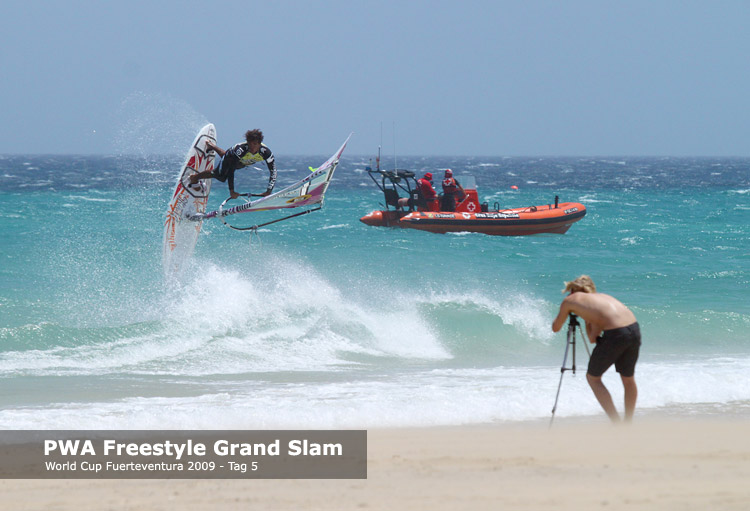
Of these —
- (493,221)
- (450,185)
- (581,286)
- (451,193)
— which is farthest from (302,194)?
(451,193)

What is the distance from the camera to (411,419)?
6.97 m

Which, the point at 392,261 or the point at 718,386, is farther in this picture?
the point at 392,261

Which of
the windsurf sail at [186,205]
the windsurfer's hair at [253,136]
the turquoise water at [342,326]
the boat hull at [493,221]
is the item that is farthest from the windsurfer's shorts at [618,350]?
the boat hull at [493,221]

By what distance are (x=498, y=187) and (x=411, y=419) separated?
44.7m

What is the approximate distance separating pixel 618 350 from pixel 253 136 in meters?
5.21

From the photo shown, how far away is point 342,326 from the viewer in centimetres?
1120

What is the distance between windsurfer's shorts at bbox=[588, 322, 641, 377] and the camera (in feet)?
18.7

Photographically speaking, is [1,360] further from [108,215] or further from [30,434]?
[108,215]

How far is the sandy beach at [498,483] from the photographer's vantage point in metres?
4.59

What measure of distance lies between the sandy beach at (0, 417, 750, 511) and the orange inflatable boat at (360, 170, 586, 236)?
1651 cm

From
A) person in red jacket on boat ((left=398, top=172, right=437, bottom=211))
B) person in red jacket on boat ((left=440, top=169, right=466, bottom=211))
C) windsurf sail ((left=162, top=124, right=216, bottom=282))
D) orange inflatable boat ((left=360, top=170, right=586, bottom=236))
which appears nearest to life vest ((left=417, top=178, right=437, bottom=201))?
person in red jacket on boat ((left=398, top=172, right=437, bottom=211))

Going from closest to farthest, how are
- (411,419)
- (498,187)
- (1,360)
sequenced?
(411,419) < (1,360) < (498,187)

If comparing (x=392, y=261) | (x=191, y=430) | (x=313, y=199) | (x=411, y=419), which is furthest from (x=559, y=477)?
(x=392, y=261)

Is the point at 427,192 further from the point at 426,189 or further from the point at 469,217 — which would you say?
the point at 469,217
